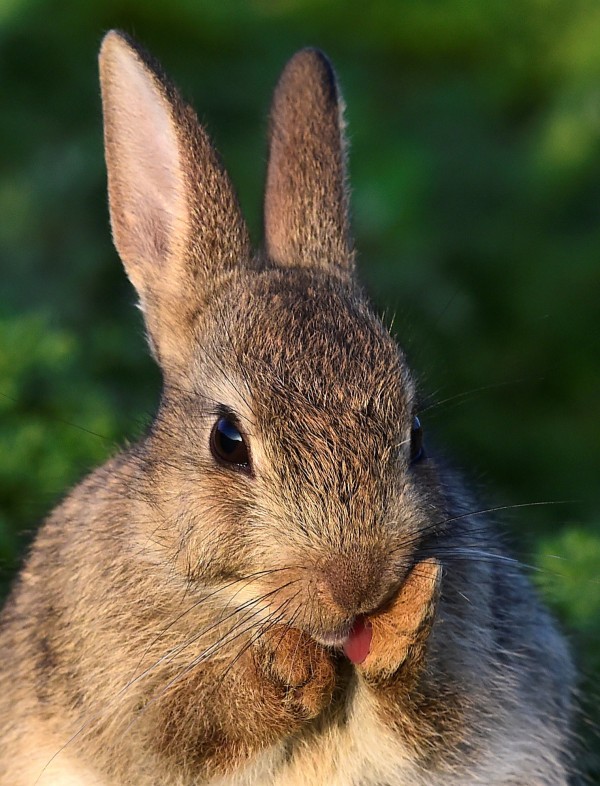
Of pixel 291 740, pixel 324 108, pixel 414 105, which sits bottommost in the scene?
pixel 291 740

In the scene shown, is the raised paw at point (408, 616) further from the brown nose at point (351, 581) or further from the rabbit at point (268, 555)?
the brown nose at point (351, 581)

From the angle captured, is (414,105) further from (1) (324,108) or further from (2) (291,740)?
(2) (291,740)

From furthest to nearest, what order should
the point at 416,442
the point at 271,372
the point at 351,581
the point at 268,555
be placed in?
the point at 416,442 → the point at 271,372 → the point at 268,555 → the point at 351,581

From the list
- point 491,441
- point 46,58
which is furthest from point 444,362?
point 46,58

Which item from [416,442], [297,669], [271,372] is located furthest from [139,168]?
[297,669]

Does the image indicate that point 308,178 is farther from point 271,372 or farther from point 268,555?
point 268,555
